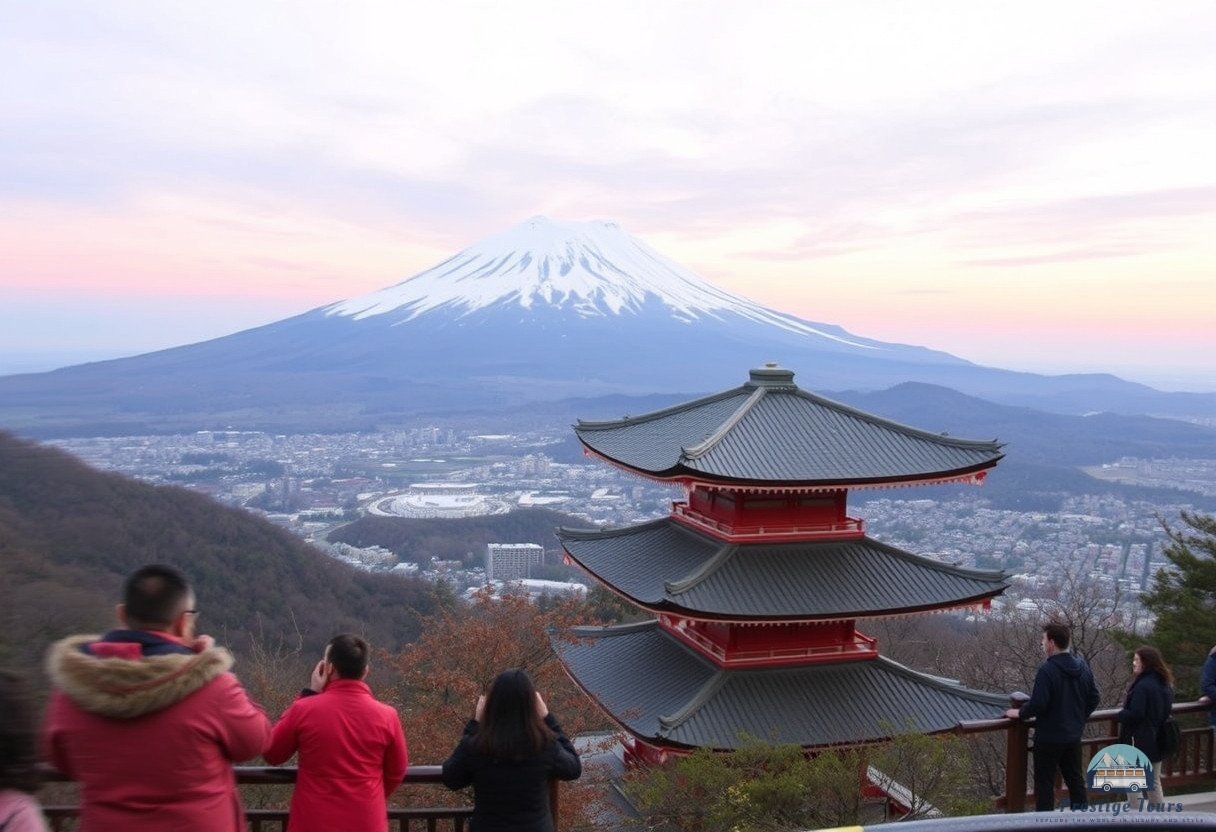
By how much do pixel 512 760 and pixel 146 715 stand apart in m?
1.30

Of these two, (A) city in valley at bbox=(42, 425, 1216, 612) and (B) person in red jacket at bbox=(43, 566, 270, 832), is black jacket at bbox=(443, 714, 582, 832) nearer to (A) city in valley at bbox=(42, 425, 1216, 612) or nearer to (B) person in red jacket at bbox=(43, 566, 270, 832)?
(B) person in red jacket at bbox=(43, 566, 270, 832)

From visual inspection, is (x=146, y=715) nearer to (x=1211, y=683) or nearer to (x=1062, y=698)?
(x=1062, y=698)

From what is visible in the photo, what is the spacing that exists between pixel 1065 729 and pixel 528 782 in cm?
337

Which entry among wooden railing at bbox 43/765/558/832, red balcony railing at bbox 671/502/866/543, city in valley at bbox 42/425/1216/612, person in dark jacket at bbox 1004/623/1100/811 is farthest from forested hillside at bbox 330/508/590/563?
wooden railing at bbox 43/765/558/832

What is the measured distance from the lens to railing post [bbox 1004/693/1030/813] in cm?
545

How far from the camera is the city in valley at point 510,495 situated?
4812cm

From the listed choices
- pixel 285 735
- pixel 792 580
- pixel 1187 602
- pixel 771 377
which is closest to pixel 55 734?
pixel 285 735

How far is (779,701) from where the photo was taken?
10.4 metres

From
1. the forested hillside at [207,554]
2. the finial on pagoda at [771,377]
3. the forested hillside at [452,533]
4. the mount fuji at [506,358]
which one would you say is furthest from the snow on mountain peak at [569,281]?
the finial on pagoda at [771,377]

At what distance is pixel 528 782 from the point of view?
341 cm

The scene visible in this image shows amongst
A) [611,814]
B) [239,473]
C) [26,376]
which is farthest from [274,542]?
[26,376]

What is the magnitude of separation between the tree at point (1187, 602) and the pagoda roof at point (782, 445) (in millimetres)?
6356

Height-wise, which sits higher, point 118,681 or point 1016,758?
point 118,681

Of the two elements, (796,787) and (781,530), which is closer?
(796,787)
